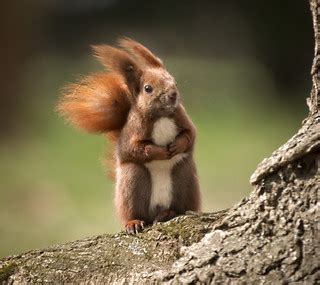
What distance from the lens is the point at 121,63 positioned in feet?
9.96

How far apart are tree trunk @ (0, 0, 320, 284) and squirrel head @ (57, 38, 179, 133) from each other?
65 centimetres

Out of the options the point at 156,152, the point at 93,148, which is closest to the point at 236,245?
the point at 156,152

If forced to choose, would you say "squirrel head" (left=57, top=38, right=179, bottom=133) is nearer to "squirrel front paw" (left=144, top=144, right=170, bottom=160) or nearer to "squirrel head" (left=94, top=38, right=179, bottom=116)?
"squirrel head" (left=94, top=38, right=179, bottom=116)

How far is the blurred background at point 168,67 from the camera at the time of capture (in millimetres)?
5969

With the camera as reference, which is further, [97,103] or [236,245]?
[97,103]

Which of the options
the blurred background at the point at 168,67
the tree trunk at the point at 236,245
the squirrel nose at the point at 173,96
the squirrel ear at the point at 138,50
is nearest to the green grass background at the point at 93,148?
the blurred background at the point at 168,67

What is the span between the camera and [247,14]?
7.92 metres

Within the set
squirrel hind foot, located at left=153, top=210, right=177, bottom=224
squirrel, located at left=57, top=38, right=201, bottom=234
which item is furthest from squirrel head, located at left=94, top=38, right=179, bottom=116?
squirrel hind foot, located at left=153, top=210, right=177, bottom=224

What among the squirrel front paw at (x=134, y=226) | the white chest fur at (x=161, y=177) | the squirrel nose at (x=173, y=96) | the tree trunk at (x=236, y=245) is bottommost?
the tree trunk at (x=236, y=245)

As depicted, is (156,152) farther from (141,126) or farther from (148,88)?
(148,88)

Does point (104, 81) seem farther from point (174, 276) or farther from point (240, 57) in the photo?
point (240, 57)

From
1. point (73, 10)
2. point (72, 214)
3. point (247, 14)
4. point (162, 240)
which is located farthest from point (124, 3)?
point (162, 240)

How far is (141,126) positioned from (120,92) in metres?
0.17

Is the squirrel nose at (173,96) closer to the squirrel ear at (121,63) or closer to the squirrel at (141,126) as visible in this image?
the squirrel at (141,126)
